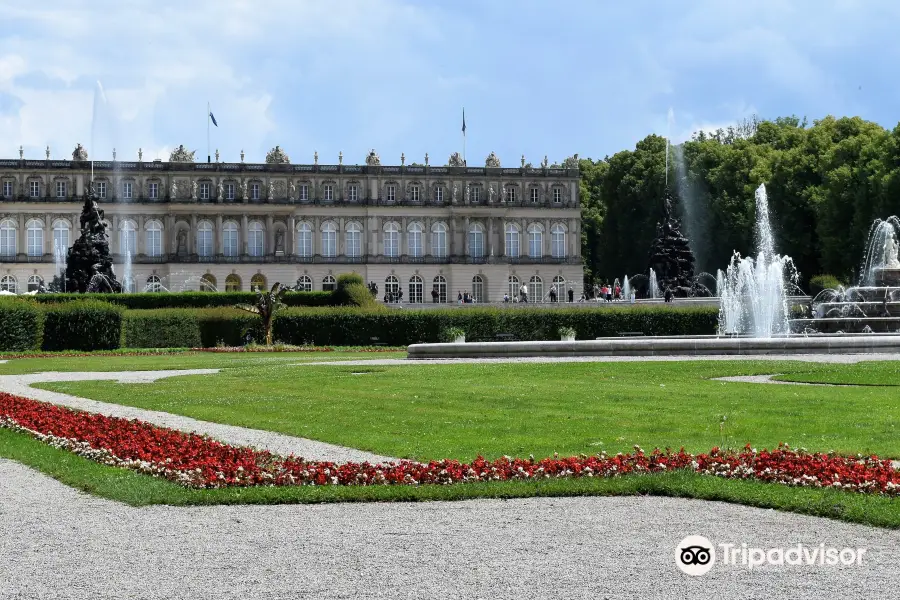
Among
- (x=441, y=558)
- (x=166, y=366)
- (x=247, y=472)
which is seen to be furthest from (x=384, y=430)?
(x=166, y=366)

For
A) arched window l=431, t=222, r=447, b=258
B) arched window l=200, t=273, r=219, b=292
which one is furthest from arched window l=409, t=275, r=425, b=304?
arched window l=200, t=273, r=219, b=292

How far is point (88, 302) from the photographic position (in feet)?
131

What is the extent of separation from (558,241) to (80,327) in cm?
6303

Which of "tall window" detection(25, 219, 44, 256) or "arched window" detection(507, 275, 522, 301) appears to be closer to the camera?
"tall window" detection(25, 219, 44, 256)

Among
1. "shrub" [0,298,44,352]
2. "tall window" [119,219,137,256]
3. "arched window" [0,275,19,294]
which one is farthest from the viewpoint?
"tall window" [119,219,137,256]

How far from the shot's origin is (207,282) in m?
92.1

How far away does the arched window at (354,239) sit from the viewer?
9569 cm

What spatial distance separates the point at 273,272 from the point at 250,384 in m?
73.2

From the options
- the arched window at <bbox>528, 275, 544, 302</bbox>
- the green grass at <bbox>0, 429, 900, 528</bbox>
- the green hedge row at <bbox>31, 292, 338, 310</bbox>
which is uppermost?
the arched window at <bbox>528, 275, 544, 302</bbox>

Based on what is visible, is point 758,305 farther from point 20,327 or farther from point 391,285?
point 391,285

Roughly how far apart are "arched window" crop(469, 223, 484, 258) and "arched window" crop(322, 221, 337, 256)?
10.6 meters

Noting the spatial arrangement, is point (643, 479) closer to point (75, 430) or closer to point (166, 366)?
point (75, 430)

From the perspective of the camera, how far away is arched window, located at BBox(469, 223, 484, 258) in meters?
97.2

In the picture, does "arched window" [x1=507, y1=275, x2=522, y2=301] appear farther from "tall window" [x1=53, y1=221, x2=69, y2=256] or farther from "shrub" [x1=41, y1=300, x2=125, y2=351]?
"shrub" [x1=41, y1=300, x2=125, y2=351]
